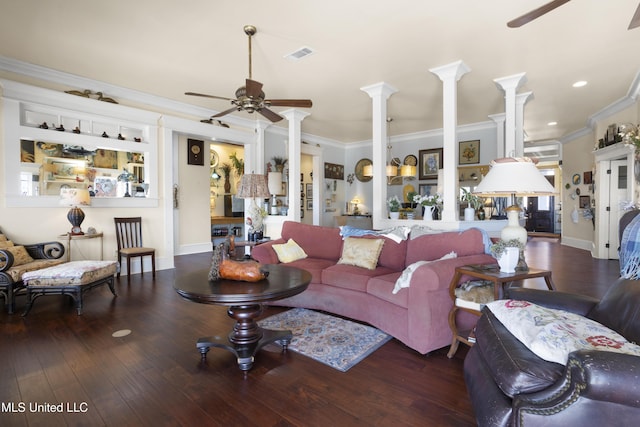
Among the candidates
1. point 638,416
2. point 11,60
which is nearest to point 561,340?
point 638,416

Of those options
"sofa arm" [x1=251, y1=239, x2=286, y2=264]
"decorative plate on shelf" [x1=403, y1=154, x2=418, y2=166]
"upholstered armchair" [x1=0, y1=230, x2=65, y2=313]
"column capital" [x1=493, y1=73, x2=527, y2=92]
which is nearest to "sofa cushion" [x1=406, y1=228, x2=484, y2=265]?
"sofa arm" [x1=251, y1=239, x2=286, y2=264]

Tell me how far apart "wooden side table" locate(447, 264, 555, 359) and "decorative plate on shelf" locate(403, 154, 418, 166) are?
5894 mm

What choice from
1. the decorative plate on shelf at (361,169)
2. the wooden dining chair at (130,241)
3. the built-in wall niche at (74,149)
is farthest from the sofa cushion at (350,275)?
the decorative plate on shelf at (361,169)

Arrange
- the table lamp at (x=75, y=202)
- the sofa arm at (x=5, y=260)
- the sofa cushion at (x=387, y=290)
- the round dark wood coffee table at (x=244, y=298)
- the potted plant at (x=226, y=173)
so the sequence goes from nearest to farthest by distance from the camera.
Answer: the round dark wood coffee table at (x=244, y=298), the sofa cushion at (x=387, y=290), the sofa arm at (x=5, y=260), the table lamp at (x=75, y=202), the potted plant at (x=226, y=173)

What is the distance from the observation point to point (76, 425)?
1661mm

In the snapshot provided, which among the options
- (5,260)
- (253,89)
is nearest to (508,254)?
(253,89)

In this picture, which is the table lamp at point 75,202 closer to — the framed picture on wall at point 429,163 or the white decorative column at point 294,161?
the white decorative column at point 294,161

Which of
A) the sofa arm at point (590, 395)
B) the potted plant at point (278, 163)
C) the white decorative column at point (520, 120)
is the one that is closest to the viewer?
the sofa arm at point (590, 395)

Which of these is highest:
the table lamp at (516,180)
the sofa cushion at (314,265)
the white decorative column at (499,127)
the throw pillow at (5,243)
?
the white decorative column at (499,127)

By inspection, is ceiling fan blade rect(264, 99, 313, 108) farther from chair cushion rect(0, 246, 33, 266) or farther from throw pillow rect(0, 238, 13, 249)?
throw pillow rect(0, 238, 13, 249)

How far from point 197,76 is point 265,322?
3499mm

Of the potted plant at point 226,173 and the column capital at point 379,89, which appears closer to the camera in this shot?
the column capital at point 379,89

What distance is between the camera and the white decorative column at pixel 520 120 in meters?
4.66

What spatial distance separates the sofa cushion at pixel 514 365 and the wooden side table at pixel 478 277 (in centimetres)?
79
